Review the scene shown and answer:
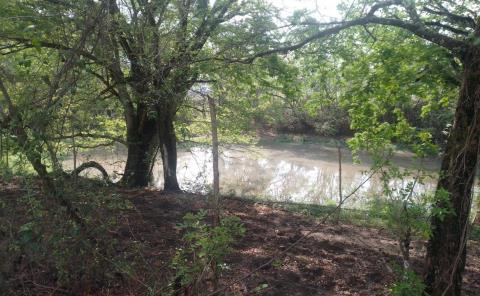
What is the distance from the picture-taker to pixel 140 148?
400 inches

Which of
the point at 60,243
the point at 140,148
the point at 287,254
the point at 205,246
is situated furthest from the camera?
the point at 140,148

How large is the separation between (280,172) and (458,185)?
16017 mm

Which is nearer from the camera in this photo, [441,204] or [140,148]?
[441,204]

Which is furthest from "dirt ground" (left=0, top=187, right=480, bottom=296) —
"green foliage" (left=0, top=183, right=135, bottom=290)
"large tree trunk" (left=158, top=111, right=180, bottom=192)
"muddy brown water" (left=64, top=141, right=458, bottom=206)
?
"muddy brown water" (left=64, top=141, right=458, bottom=206)

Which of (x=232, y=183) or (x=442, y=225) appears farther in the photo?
(x=232, y=183)

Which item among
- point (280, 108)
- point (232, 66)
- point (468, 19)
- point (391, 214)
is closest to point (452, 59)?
point (468, 19)

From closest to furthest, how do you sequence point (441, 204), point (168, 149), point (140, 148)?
point (441, 204) → point (168, 149) → point (140, 148)

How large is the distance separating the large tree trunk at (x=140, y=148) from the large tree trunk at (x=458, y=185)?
7.04 metres

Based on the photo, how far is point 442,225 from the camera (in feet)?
12.8

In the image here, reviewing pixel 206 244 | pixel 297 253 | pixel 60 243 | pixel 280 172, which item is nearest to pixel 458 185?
pixel 206 244

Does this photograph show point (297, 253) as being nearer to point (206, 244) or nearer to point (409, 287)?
point (409, 287)

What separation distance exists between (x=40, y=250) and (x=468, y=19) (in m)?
5.77

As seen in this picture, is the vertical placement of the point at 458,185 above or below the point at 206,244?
above

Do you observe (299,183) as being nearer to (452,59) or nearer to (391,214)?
(452,59)
